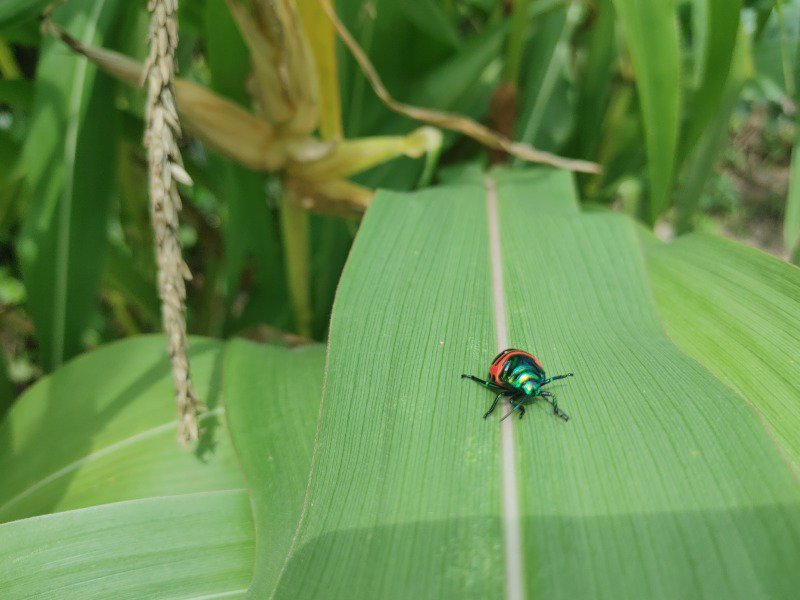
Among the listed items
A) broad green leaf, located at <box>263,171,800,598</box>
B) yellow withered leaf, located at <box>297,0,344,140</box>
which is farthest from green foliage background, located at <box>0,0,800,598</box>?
yellow withered leaf, located at <box>297,0,344,140</box>

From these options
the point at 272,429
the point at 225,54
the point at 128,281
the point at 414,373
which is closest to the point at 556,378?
the point at 414,373

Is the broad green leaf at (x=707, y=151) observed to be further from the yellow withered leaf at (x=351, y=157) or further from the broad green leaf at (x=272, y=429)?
the broad green leaf at (x=272, y=429)

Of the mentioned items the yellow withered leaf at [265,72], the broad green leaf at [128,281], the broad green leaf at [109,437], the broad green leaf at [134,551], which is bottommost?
the broad green leaf at [134,551]

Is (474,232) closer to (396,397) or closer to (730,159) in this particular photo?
(396,397)

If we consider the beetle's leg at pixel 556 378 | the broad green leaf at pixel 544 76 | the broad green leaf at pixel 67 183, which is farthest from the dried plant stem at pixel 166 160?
the broad green leaf at pixel 544 76

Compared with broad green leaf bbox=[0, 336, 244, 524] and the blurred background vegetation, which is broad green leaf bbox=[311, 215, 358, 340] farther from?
broad green leaf bbox=[0, 336, 244, 524]
